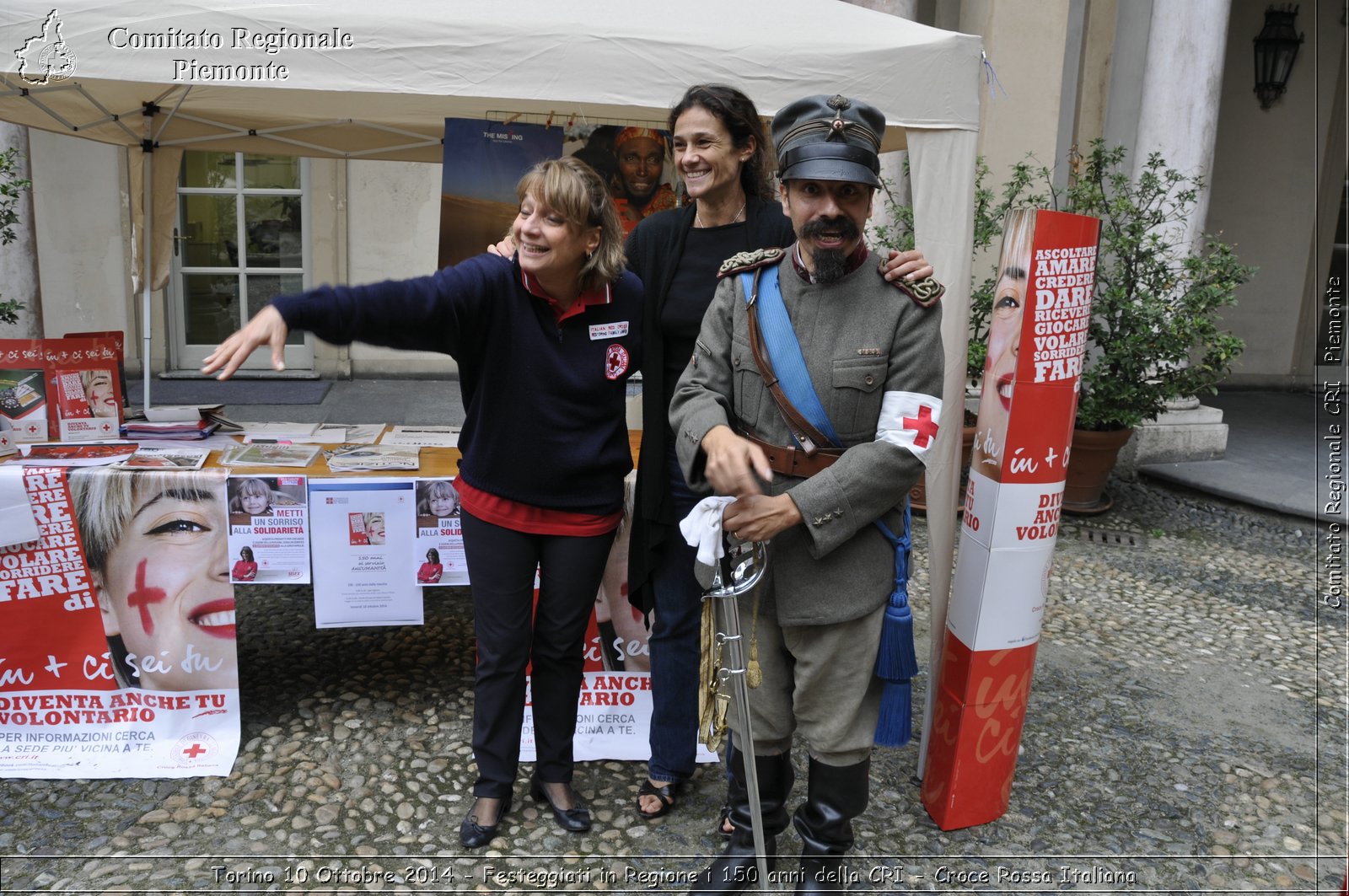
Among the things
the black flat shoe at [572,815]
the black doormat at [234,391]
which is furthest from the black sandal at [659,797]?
the black doormat at [234,391]

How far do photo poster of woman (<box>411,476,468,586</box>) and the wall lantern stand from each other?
10046 millimetres

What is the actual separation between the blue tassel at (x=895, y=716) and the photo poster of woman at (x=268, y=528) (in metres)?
1.93

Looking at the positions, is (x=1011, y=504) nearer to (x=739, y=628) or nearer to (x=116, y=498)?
(x=739, y=628)

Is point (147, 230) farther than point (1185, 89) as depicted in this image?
No

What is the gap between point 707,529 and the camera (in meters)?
2.18

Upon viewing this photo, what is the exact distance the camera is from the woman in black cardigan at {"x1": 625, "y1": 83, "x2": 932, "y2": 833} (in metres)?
2.60

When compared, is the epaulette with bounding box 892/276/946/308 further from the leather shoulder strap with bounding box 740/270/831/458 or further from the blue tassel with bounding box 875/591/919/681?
the blue tassel with bounding box 875/591/919/681

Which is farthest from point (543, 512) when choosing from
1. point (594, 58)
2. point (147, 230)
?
point (147, 230)

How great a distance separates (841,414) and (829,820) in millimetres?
996

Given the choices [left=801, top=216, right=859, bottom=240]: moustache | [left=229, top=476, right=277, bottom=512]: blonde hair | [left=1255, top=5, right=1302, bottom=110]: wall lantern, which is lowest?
[left=229, top=476, right=277, bottom=512]: blonde hair

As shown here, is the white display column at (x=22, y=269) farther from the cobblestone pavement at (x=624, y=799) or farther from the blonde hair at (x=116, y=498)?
the blonde hair at (x=116, y=498)

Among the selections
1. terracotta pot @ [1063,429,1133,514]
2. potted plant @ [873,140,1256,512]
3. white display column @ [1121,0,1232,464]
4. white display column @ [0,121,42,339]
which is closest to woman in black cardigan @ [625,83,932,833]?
potted plant @ [873,140,1256,512]

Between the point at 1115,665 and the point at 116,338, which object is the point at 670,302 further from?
the point at 1115,665

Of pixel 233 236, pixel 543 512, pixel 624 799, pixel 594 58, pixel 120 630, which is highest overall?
pixel 594 58
